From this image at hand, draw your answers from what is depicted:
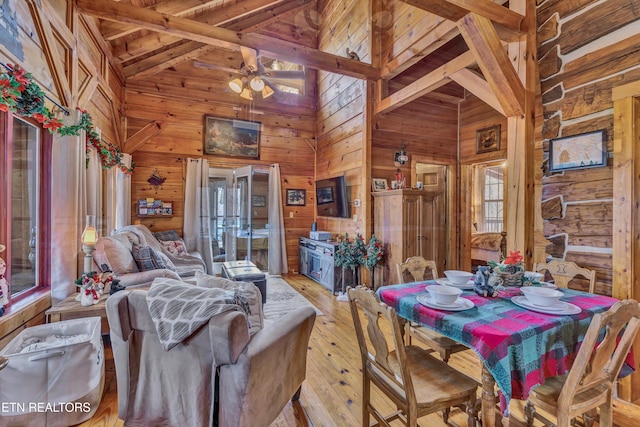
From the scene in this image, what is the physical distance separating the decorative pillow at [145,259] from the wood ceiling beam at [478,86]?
13.1 ft

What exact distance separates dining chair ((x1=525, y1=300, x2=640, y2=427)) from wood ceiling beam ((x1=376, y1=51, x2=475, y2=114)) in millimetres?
2668

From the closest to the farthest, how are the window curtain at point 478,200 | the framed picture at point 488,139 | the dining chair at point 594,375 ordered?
the dining chair at point 594,375 < the framed picture at point 488,139 < the window curtain at point 478,200

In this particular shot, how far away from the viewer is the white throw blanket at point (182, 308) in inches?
58.9

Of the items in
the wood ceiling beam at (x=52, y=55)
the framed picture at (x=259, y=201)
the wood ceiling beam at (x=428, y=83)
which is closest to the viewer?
the wood ceiling beam at (x=52, y=55)

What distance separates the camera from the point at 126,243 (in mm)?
3373

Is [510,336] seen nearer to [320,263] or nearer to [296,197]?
[320,263]

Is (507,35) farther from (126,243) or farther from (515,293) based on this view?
(126,243)

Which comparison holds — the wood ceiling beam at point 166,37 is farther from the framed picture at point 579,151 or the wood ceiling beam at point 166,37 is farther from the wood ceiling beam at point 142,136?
the framed picture at point 579,151

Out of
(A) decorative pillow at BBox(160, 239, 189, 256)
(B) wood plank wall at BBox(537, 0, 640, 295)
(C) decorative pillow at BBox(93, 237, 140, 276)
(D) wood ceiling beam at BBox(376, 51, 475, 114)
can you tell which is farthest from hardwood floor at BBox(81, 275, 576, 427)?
(D) wood ceiling beam at BBox(376, 51, 475, 114)

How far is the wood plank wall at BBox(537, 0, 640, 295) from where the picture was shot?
2168 mm

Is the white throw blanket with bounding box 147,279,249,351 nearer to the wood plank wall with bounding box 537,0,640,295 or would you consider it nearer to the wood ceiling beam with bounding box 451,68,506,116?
the wood plank wall with bounding box 537,0,640,295

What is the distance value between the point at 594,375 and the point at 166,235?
218 inches

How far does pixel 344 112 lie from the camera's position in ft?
17.5

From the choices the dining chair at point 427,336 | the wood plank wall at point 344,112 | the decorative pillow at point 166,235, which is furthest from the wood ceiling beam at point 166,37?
the dining chair at point 427,336
